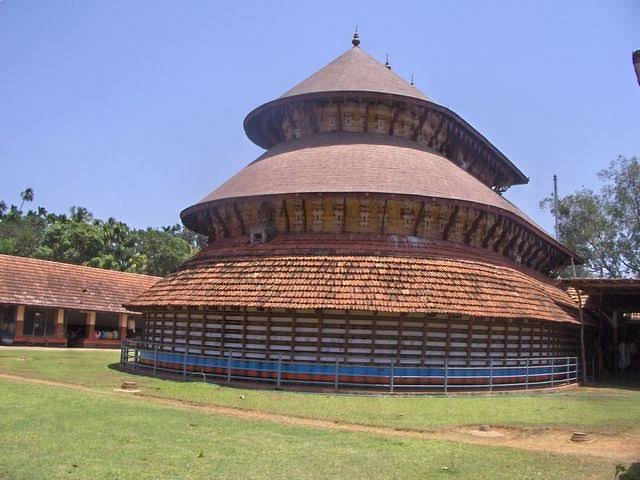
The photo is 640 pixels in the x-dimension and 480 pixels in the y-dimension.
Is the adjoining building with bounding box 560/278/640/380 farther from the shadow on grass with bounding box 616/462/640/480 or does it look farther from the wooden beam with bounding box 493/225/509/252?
the shadow on grass with bounding box 616/462/640/480

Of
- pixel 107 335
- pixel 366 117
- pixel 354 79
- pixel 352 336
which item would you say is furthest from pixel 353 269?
pixel 107 335

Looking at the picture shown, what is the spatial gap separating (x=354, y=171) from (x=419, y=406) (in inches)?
328

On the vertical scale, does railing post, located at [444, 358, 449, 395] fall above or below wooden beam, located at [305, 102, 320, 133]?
below

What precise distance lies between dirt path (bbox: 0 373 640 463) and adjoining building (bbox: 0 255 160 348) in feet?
74.2

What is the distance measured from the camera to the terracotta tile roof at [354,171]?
18703mm

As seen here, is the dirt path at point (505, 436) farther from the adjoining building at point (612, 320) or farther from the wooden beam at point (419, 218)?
the adjoining building at point (612, 320)

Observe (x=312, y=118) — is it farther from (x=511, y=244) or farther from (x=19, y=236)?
(x=19, y=236)

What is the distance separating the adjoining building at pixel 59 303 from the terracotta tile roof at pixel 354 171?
15475 millimetres

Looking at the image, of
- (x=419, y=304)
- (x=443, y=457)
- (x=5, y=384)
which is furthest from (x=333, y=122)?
(x=443, y=457)

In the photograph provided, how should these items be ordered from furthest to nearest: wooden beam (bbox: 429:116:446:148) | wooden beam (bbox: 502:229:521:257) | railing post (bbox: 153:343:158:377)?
wooden beam (bbox: 429:116:446:148) < wooden beam (bbox: 502:229:521:257) < railing post (bbox: 153:343:158:377)

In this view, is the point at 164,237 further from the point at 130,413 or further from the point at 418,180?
the point at 130,413

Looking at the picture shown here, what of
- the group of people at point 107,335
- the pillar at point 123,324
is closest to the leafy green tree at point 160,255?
the group of people at point 107,335

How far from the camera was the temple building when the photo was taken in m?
16.2

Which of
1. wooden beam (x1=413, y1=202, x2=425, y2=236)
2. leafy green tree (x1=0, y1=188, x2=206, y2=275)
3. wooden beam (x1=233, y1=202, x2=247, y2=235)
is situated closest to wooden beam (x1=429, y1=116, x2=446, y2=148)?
wooden beam (x1=413, y1=202, x2=425, y2=236)
